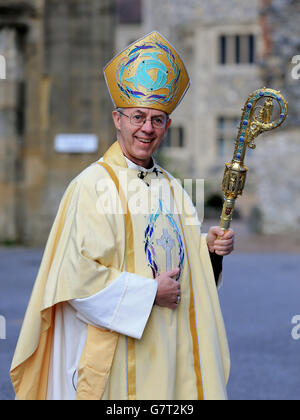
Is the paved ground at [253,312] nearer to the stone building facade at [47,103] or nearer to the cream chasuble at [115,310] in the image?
the stone building facade at [47,103]

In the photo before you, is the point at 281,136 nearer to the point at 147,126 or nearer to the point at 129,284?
the point at 147,126

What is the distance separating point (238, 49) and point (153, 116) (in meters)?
29.0

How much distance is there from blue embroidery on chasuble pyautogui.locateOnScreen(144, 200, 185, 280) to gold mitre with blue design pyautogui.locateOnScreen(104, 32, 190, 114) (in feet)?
1.53

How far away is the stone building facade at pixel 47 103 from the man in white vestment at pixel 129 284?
32.5 ft

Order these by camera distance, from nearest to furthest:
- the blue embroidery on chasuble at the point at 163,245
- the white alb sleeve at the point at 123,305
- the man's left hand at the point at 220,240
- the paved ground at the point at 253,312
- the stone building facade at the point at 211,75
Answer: the white alb sleeve at the point at 123,305 → the blue embroidery on chasuble at the point at 163,245 → the man's left hand at the point at 220,240 → the paved ground at the point at 253,312 → the stone building facade at the point at 211,75

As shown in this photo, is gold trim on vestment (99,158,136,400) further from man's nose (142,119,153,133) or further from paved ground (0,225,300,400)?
paved ground (0,225,300,400)

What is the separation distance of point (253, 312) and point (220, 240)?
5.20 metres

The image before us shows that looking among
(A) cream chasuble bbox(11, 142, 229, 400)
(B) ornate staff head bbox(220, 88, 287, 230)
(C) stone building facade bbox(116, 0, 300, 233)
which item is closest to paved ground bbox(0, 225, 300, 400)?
(A) cream chasuble bbox(11, 142, 229, 400)

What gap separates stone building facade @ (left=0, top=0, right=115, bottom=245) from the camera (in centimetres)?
1339

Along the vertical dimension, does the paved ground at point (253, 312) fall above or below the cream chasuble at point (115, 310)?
below

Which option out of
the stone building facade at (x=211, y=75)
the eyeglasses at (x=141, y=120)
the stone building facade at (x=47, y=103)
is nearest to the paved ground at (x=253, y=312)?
the stone building facade at (x=47, y=103)

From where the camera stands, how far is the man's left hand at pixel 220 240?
11.6 feet
